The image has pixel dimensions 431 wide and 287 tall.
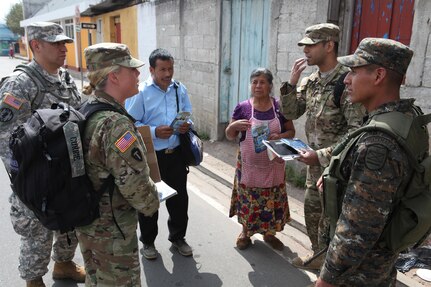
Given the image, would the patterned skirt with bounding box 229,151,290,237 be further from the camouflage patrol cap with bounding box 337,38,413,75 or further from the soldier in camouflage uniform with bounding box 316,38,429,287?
the camouflage patrol cap with bounding box 337,38,413,75

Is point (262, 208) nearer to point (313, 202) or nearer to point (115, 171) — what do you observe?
point (313, 202)

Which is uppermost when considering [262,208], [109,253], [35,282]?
[109,253]

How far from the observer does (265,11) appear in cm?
570

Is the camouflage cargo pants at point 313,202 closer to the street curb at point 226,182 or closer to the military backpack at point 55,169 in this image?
the street curb at point 226,182

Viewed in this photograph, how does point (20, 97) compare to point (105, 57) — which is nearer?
point (105, 57)

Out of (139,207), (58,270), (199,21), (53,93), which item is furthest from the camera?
(199,21)

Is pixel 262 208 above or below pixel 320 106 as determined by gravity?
below

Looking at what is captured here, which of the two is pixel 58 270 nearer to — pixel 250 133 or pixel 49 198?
pixel 49 198

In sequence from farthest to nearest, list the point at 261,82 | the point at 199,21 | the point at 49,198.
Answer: the point at 199,21 < the point at 261,82 < the point at 49,198

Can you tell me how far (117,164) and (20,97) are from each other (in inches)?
48.8

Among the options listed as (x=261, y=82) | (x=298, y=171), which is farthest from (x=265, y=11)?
(x=261, y=82)

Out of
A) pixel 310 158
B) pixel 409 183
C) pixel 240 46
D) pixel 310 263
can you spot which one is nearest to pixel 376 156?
pixel 409 183

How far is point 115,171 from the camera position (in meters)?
1.82

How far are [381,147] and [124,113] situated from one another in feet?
4.31
